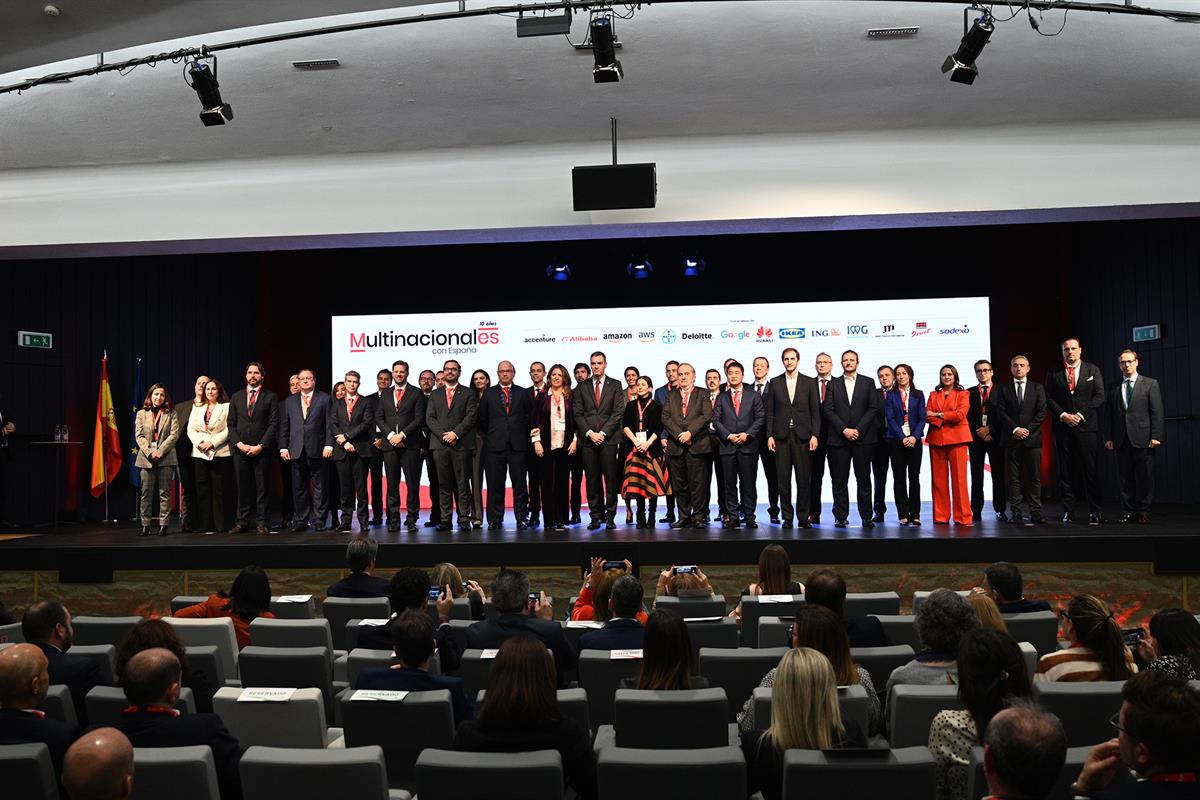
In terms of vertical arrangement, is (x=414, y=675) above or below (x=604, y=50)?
below

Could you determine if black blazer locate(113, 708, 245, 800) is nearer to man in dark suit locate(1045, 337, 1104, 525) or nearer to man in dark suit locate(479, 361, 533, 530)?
man in dark suit locate(479, 361, 533, 530)

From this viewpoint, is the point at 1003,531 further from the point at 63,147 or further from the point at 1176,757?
A: the point at 63,147

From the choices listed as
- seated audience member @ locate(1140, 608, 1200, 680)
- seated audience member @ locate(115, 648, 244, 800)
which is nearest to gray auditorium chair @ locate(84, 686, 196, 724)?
seated audience member @ locate(115, 648, 244, 800)

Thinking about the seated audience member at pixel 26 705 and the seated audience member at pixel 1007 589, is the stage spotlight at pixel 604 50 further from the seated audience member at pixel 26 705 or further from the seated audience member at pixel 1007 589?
the seated audience member at pixel 26 705

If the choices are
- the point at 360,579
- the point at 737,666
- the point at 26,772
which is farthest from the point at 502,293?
the point at 26,772

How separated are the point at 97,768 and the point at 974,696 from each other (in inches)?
85.0

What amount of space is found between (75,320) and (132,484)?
2047mm

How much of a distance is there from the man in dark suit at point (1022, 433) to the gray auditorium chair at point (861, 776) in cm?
653

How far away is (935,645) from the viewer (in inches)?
139

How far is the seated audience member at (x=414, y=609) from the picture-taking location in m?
4.11

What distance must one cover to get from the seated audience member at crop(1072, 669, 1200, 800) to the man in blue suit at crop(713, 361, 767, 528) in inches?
254

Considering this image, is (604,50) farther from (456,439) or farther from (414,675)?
(414,675)

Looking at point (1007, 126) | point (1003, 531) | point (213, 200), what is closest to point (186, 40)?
point (213, 200)

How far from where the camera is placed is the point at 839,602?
4.30 m
